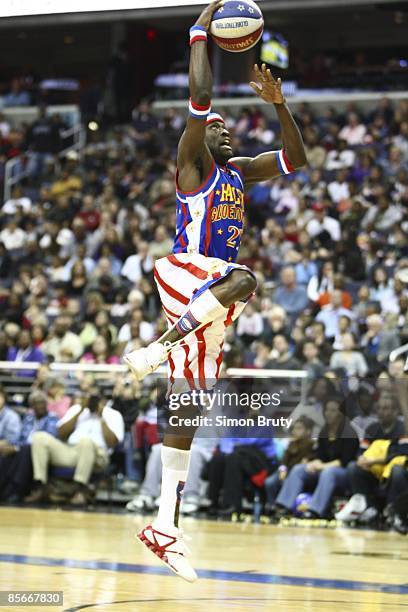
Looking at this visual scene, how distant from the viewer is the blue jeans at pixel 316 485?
12.7m

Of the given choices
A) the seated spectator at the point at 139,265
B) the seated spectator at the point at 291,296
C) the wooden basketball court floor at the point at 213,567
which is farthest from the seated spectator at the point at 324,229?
the wooden basketball court floor at the point at 213,567

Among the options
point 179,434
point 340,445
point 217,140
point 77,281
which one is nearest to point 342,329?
point 340,445

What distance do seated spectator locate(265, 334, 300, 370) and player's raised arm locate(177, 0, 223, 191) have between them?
23.6 feet

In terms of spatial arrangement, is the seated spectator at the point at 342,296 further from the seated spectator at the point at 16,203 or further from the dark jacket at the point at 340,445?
the seated spectator at the point at 16,203

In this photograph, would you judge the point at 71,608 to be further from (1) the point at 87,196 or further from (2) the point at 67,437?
(1) the point at 87,196

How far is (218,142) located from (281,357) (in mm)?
7403

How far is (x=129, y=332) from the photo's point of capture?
16.3 metres

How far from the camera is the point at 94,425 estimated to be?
14211 millimetres

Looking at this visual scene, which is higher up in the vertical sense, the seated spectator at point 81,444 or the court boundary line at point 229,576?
the seated spectator at point 81,444

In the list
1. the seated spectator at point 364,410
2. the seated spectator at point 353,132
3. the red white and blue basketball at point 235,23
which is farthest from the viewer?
the seated spectator at point 353,132

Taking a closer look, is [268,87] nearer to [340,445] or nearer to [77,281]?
[340,445]

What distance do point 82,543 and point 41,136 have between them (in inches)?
626

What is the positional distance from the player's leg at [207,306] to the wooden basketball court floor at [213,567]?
1466 mm

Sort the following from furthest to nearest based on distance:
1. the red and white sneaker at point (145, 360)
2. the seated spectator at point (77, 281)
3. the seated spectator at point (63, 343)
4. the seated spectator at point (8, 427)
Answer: the seated spectator at point (77, 281), the seated spectator at point (63, 343), the seated spectator at point (8, 427), the red and white sneaker at point (145, 360)
